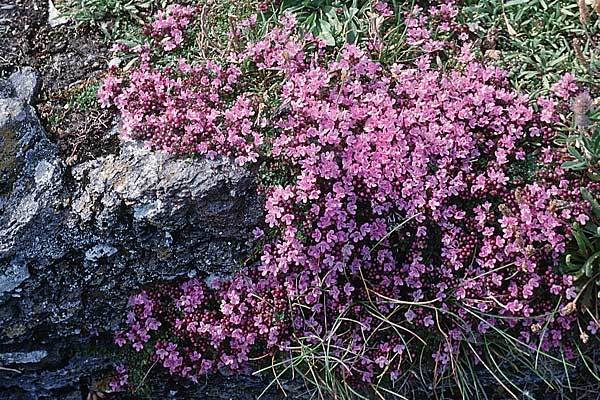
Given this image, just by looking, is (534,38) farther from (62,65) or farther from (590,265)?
(62,65)

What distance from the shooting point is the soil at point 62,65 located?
3.77 meters

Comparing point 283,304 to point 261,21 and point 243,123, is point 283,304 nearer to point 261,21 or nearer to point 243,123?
point 243,123

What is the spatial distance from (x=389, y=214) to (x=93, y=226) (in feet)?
4.84

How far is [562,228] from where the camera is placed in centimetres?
356

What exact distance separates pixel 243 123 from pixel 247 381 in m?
1.41

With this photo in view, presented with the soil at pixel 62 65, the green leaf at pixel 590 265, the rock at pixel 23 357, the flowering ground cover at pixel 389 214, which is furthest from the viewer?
the rock at pixel 23 357

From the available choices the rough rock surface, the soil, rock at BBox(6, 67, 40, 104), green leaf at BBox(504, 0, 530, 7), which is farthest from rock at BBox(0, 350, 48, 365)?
green leaf at BBox(504, 0, 530, 7)

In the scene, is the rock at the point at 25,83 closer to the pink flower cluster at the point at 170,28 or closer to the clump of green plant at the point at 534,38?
the pink flower cluster at the point at 170,28

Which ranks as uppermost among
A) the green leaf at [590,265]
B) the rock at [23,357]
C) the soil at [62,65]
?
the soil at [62,65]

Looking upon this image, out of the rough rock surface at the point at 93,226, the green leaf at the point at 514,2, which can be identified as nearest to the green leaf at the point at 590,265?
the green leaf at the point at 514,2

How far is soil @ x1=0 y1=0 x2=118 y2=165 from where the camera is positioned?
3770 mm

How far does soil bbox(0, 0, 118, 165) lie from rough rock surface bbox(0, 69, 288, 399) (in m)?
0.09

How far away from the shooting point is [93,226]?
365 cm

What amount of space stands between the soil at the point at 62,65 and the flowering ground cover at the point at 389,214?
6.9 inches
